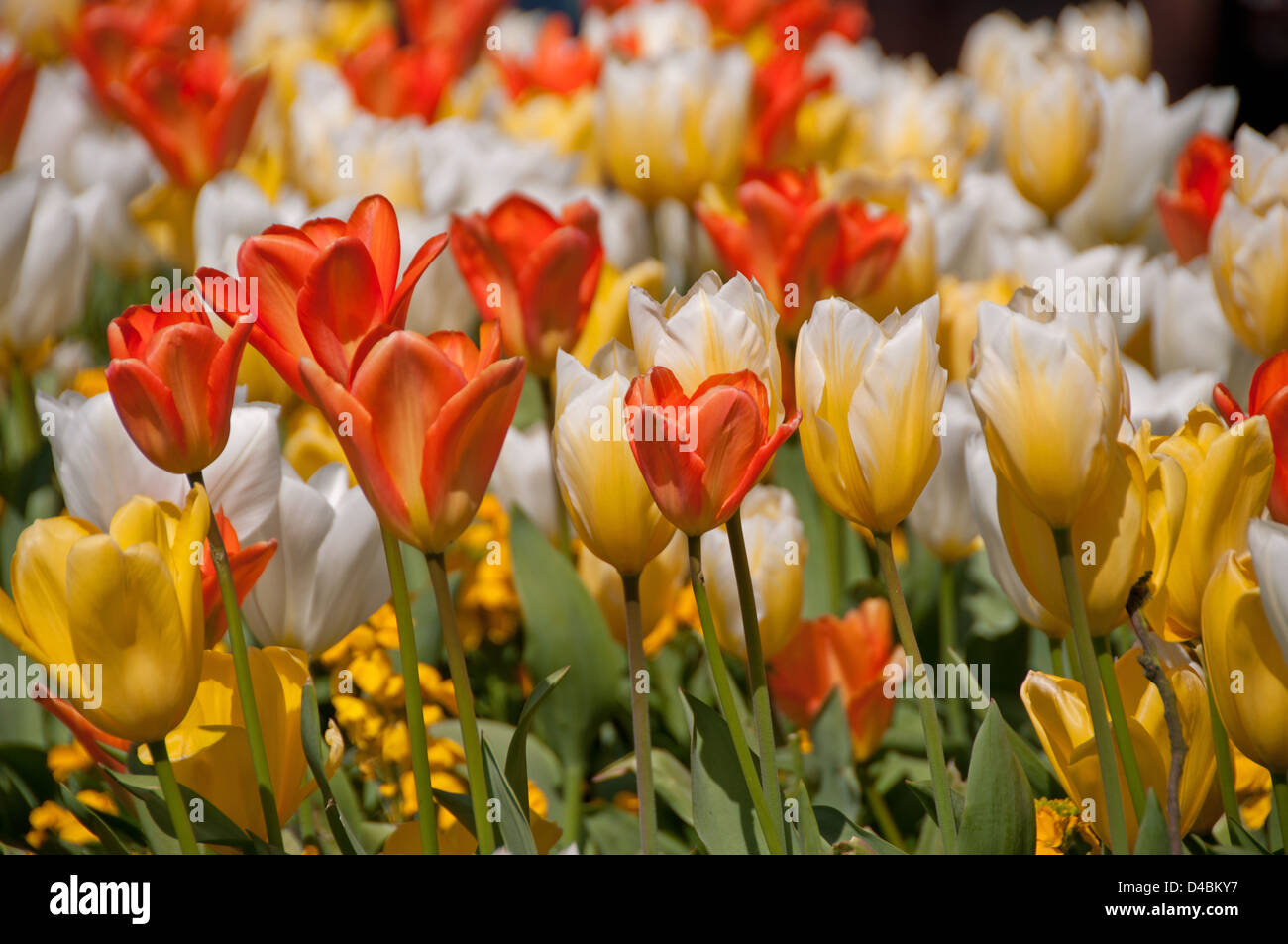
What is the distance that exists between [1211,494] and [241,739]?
1.82 feet

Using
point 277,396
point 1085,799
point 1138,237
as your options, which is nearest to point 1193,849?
point 1085,799

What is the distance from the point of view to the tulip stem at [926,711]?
25.6 inches

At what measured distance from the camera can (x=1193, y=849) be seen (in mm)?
718

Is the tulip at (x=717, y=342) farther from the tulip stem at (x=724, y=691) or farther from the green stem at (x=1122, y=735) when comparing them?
the green stem at (x=1122, y=735)

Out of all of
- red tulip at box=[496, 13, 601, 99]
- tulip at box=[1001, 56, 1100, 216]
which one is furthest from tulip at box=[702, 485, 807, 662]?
red tulip at box=[496, 13, 601, 99]

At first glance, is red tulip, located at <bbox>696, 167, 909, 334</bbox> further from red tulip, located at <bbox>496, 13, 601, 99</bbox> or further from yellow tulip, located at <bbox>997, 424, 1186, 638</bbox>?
red tulip, located at <bbox>496, 13, 601, 99</bbox>

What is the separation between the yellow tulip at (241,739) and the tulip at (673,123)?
100 centimetres

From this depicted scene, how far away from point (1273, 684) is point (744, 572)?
265 millimetres

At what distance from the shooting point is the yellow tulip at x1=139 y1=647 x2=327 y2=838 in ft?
2.39

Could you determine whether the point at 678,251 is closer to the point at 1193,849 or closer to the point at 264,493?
the point at 264,493

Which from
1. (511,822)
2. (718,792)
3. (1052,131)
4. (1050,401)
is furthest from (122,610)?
(1052,131)

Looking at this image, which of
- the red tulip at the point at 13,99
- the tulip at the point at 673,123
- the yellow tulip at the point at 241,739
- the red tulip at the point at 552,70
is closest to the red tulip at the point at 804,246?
the tulip at the point at 673,123
